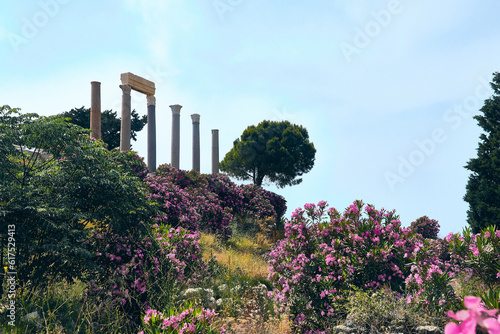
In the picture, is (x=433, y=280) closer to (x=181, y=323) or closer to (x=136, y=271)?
(x=181, y=323)

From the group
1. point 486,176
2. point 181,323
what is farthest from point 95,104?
point 486,176

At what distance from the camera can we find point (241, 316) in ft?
27.9

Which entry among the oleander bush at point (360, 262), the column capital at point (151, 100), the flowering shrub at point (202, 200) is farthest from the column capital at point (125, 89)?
the oleander bush at point (360, 262)

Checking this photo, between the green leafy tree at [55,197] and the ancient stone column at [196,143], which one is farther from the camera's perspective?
the ancient stone column at [196,143]

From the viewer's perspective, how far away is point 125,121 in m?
21.3

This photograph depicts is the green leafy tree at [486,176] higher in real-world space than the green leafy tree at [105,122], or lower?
lower

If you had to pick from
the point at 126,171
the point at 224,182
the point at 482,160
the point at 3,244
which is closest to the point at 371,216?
the point at 126,171

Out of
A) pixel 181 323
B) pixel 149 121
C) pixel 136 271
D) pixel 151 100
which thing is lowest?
pixel 181 323

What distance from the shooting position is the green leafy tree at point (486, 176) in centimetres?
1847

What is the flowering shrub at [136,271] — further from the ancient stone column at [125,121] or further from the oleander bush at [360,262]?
the ancient stone column at [125,121]

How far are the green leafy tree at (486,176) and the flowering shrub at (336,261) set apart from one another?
41.7ft

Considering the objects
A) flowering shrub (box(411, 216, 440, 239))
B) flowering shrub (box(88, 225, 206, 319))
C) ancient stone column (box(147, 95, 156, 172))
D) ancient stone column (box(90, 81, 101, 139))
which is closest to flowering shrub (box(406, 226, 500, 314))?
flowering shrub (box(88, 225, 206, 319))

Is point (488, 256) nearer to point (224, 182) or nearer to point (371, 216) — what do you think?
point (371, 216)

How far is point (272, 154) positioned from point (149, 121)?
972 centimetres
